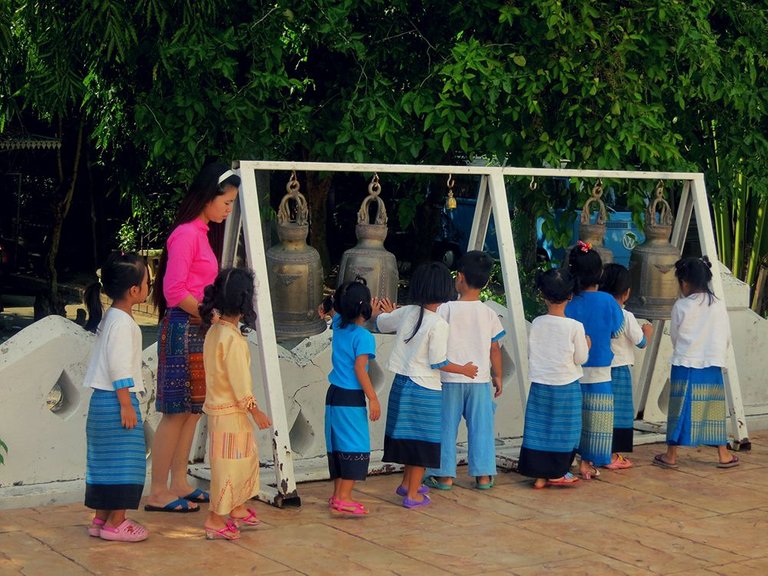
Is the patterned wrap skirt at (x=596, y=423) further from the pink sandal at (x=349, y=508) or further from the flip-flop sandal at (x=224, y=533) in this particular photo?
the flip-flop sandal at (x=224, y=533)

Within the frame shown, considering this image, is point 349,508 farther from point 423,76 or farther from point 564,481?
point 423,76

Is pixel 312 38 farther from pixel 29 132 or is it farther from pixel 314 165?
pixel 29 132

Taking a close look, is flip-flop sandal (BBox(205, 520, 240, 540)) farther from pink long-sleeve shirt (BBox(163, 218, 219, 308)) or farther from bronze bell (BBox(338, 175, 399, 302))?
bronze bell (BBox(338, 175, 399, 302))

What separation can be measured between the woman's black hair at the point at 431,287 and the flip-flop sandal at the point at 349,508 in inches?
34.4

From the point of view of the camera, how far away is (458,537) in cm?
576

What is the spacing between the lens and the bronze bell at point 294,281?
6.33 meters

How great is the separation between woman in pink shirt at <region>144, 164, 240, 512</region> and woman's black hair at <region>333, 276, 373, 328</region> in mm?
634

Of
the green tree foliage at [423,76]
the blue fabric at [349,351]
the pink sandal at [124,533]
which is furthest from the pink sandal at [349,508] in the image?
the green tree foliage at [423,76]

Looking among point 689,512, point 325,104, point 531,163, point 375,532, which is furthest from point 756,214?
point 375,532

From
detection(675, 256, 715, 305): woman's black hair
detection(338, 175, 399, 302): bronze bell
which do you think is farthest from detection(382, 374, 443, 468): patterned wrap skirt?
detection(675, 256, 715, 305): woman's black hair

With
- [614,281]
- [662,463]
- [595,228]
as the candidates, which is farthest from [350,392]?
[662,463]

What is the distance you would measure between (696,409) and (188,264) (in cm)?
328

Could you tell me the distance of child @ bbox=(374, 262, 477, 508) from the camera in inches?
247

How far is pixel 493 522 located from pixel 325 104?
499 cm
